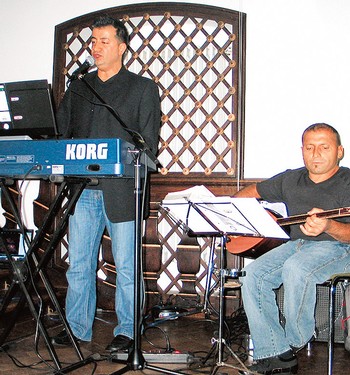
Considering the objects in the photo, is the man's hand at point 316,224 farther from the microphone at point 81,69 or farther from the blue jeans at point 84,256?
the microphone at point 81,69

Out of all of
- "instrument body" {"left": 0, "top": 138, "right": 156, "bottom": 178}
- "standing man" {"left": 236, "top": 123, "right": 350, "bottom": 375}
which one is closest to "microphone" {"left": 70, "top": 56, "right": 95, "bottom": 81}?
"instrument body" {"left": 0, "top": 138, "right": 156, "bottom": 178}

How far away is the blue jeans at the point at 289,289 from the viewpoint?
2.01 m

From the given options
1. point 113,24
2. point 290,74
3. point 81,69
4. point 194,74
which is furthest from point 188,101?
point 81,69

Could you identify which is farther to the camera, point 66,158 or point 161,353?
point 161,353

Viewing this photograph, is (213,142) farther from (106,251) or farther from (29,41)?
(29,41)

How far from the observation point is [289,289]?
2025 millimetres

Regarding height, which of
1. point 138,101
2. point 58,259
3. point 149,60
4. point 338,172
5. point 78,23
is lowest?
point 58,259

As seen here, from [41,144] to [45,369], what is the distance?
0.89 m

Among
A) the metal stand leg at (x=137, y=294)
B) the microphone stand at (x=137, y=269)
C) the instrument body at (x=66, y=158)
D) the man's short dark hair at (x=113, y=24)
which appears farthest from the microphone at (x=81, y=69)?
the man's short dark hair at (x=113, y=24)

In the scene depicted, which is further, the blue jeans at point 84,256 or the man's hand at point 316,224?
the blue jeans at point 84,256

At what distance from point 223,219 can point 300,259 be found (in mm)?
395

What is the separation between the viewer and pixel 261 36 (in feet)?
10.5

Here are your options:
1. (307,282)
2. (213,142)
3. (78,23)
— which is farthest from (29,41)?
(307,282)

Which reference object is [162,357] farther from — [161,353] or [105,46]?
[105,46]
